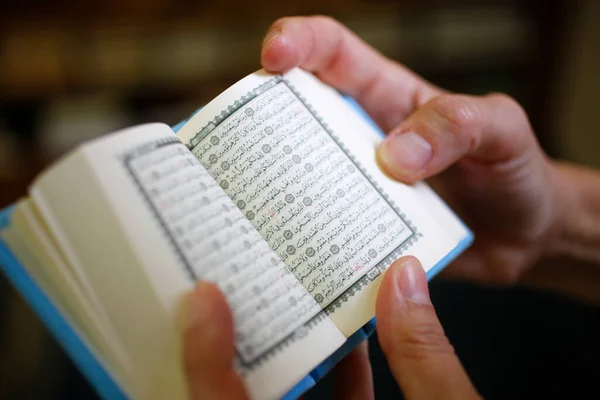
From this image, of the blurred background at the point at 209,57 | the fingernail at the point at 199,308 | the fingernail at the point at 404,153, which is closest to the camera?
the fingernail at the point at 199,308

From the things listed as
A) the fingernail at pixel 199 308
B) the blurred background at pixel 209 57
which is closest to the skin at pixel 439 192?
the fingernail at pixel 199 308

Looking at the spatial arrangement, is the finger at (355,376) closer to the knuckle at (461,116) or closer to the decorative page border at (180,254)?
the decorative page border at (180,254)

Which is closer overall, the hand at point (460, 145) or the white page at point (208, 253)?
the white page at point (208, 253)

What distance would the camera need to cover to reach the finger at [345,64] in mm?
496

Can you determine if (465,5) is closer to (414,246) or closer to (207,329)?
(414,246)

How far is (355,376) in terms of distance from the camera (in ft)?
1.73

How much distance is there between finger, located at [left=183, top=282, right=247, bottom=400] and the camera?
331 mm

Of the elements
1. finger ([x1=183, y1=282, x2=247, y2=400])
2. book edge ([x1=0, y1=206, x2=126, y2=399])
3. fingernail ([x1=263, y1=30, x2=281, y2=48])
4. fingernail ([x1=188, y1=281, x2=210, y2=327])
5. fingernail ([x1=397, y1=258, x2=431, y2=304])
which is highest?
fingernail ([x1=263, y1=30, x2=281, y2=48])

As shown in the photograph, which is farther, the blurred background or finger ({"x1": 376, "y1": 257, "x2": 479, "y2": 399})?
the blurred background

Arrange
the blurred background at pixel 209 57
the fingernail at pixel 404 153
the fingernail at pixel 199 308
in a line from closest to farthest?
the fingernail at pixel 199 308, the fingernail at pixel 404 153, the blurred background at pixel 209 57

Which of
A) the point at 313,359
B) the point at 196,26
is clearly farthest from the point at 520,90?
the point at 313,359

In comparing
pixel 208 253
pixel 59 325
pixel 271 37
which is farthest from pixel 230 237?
pixel 271 37

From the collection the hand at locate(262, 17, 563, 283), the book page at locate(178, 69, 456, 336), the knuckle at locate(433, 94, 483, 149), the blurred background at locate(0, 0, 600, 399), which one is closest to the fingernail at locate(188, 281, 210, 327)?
the book page at locate(178, 69, 456, 336)

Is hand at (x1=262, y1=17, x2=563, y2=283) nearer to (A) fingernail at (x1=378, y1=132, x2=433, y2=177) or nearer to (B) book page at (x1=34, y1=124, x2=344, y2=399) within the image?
(A) fingernail at (x1=378, y1=132, x2=433, y2=177)
